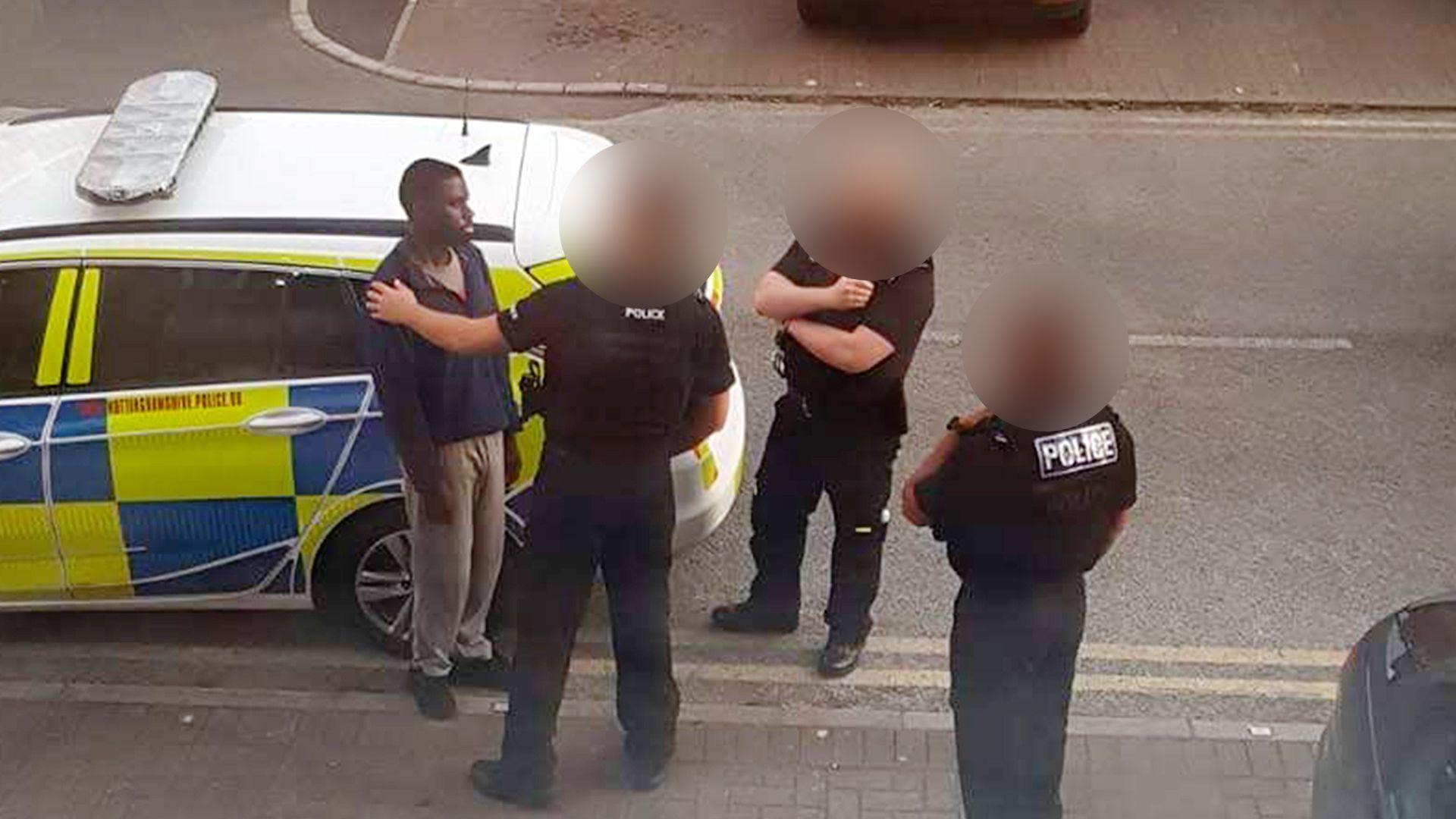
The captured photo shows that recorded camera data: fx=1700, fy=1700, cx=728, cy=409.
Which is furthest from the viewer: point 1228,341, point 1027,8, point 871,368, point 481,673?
point 1027,8

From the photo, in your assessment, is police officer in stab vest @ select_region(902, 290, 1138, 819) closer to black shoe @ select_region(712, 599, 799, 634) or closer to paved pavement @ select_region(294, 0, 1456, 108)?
black shoe @ select_region(712, 599, 799, 634)

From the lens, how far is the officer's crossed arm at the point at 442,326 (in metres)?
4.12

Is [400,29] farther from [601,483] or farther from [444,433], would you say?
[601,483]

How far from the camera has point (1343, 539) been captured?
224 inches

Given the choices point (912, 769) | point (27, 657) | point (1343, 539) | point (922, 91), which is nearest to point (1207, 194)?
point (922, 91)

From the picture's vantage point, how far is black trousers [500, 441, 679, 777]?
13.7ft

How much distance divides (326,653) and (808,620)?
1.48m

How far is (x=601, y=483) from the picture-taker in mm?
→ 4145

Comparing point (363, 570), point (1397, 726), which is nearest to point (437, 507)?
point (363, 570)

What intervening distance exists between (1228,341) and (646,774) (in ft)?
11.5

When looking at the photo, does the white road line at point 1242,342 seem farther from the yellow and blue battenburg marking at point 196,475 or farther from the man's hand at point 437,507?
the yellow and blue battenburg marking at point 196,475

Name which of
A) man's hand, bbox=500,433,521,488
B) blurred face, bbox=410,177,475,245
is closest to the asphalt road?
man's hand, bbox=500,433,521,488

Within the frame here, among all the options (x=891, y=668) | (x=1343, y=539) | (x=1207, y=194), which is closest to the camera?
(x=891, y=668)

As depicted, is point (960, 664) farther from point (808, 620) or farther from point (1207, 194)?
point (1207, 194)
